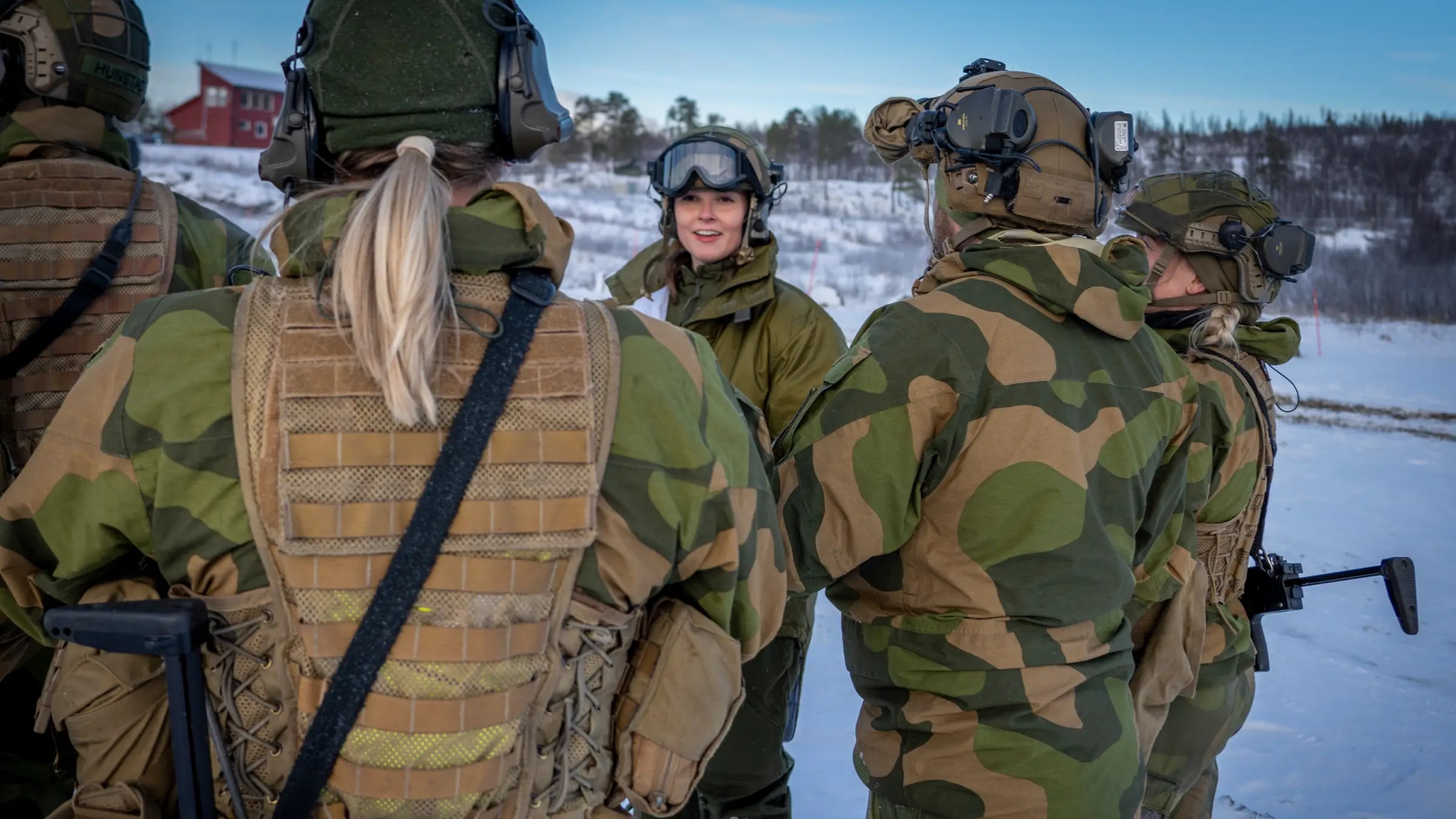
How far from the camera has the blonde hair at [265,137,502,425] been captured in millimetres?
1280

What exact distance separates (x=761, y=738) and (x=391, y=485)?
225 centimetres

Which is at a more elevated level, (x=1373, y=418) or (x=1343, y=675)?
(x=1373, y=418)

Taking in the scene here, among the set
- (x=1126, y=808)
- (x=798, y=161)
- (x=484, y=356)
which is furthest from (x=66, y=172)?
(x=798, y=161)

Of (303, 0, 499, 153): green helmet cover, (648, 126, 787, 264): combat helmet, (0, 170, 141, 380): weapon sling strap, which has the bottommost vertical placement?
(0, 170, 141, 380): weapon sling strap

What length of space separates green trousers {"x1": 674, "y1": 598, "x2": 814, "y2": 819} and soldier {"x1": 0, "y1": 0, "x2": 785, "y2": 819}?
5.57ft

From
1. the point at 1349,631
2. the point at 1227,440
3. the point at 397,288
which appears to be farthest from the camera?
the point at 1349,631

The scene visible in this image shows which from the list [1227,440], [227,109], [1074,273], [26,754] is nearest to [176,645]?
[1074,273]

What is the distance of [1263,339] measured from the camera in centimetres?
321

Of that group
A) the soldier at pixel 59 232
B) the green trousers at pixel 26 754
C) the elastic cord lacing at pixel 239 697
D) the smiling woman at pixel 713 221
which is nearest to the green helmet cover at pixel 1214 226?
the smiling woman at pixel 713 221

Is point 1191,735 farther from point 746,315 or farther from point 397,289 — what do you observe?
point 397,289

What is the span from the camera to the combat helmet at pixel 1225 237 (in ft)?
10.5

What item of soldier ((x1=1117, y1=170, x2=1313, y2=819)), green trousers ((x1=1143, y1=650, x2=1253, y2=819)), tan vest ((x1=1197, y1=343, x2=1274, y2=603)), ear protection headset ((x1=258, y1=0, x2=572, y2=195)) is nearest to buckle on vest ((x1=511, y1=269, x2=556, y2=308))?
ear protection headset ((x1=258, y1=0, x2=572, y2=195))

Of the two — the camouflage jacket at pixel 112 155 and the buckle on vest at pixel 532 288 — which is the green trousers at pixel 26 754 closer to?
the camouflage jacket at pixel 112 155

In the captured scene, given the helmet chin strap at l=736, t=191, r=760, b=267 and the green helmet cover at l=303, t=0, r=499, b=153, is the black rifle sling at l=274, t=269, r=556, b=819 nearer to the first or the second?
the green helmet cover at l=303, t=0, r=499, b=153
